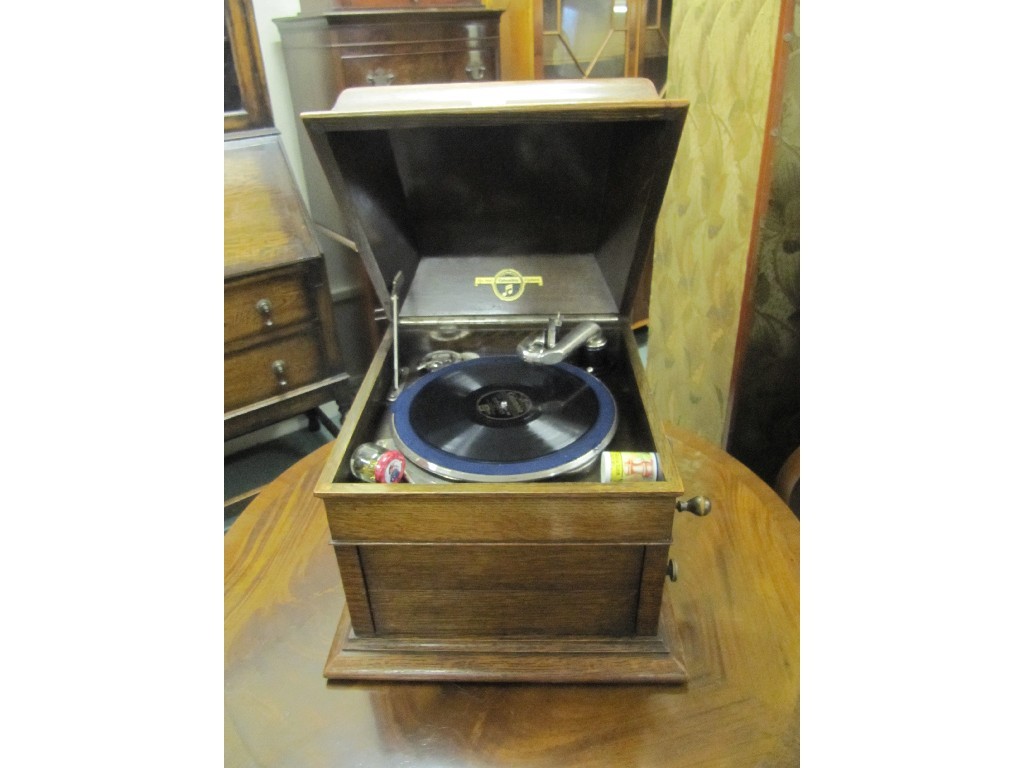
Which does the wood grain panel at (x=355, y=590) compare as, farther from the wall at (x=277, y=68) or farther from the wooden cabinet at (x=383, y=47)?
the wall at (x=277, y=68)

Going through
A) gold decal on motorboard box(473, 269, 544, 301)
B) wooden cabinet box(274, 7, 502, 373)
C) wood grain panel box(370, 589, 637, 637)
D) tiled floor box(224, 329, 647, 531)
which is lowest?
tiled floor box(224, 329, 647, 531)

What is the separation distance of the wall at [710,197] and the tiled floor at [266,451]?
64.1 inches

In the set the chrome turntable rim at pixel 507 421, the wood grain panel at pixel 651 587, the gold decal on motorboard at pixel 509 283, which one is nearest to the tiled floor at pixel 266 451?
the gold decal on motorboard at pixel 509 283

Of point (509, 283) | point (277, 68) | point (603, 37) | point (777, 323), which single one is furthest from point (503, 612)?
point (603, 37)

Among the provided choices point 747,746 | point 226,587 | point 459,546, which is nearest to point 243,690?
point 226,587

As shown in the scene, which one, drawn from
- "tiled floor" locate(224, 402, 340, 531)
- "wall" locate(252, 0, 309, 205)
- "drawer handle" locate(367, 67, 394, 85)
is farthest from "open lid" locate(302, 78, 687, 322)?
"tiled floor" locate(224, 402, 340, 531)

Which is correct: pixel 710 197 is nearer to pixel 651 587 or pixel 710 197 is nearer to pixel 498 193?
pixel 498 193

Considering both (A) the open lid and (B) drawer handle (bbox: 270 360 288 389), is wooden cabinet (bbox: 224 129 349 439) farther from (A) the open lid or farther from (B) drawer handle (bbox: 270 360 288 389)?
(A) the open lid

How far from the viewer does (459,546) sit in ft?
3.02

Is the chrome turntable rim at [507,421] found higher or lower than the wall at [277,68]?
lower

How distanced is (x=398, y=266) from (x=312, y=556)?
63 cm

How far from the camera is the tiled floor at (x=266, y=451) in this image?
2738mm

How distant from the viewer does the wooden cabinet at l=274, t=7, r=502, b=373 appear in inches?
82.4

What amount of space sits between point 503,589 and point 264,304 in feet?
4.65
